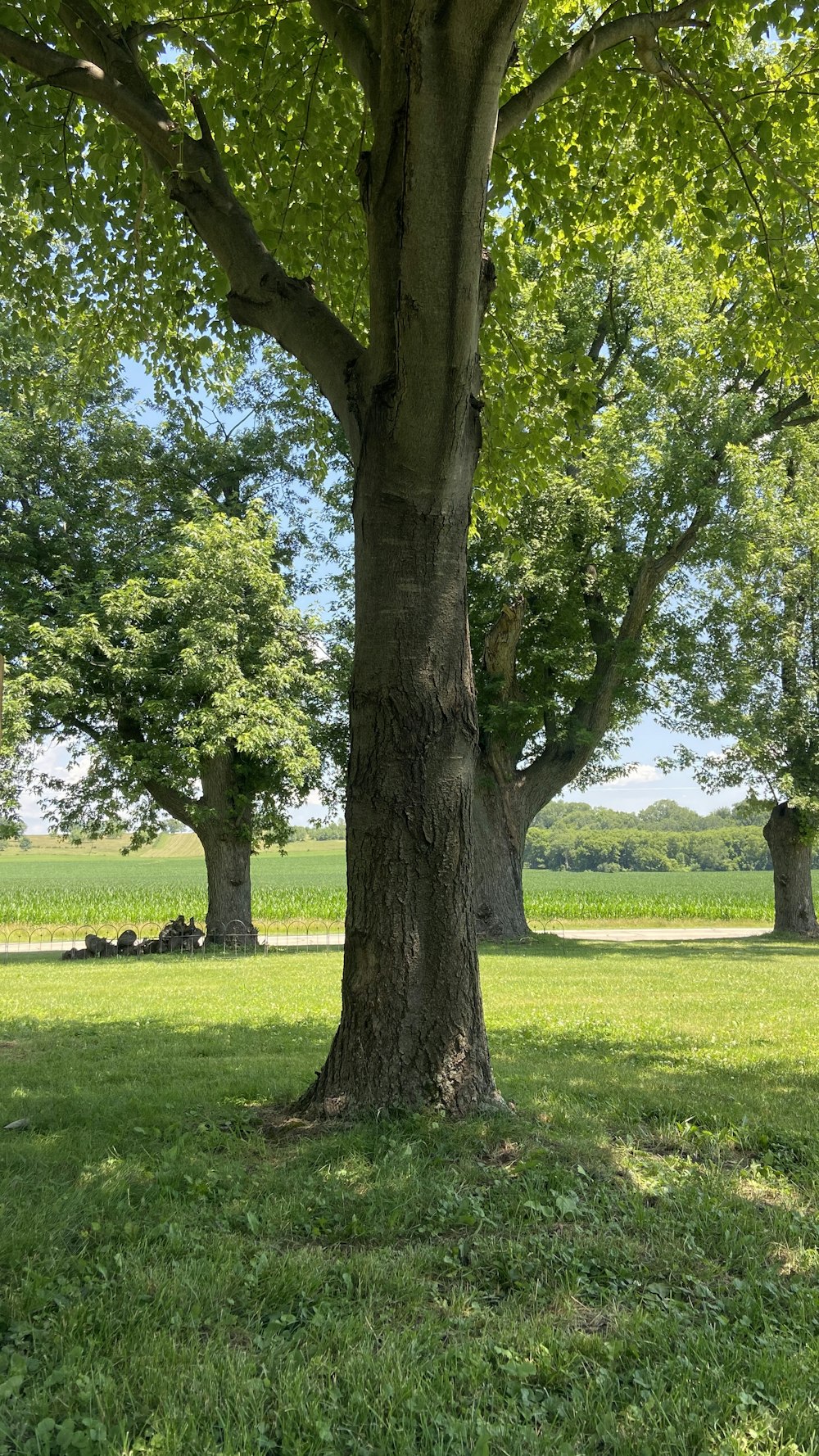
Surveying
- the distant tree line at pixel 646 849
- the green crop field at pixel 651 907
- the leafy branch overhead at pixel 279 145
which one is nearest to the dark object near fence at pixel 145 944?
the leafy branch overhead at pixel 279 145

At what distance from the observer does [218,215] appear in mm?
5695

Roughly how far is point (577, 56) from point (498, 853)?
51.7 ft

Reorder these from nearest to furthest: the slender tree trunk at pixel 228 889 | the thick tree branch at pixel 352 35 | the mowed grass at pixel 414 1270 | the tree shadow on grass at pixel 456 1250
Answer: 1. the mowed grass at pixel 414 1270
2. the tree shadow on grass at pixel 456 1250
3. the thick tree branch at pixel 352 35
4. the slender tree trunk at pixel 228 889

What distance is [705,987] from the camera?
488 inches

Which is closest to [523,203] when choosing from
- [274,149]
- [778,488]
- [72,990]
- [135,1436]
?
[274,149]

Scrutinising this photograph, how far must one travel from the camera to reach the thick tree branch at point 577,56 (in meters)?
5.79

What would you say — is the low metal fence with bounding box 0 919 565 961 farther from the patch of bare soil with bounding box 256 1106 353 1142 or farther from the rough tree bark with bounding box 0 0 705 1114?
the rough tree bark with bounding box 0 0 705 1114

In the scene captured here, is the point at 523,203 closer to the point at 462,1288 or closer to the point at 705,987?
the point at 462,1288

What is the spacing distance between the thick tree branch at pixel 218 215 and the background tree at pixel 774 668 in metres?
17.5

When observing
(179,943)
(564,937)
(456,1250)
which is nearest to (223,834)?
(179,943)

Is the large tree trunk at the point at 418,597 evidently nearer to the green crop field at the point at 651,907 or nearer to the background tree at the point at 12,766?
the background tree at the point at 12,766

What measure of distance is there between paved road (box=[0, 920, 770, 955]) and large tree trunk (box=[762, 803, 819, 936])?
1590mm

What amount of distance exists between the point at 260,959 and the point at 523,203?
14.0 meters

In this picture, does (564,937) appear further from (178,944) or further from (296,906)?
(296,906)
